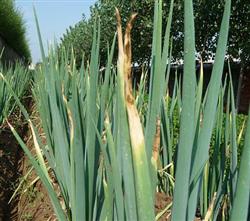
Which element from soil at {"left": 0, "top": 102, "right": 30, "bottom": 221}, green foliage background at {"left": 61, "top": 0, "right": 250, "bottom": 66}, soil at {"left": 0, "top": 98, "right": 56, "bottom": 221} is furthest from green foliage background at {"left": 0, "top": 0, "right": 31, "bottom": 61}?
soil at {"left": 0, "top": 98, "right": 56, "bottom": 221}

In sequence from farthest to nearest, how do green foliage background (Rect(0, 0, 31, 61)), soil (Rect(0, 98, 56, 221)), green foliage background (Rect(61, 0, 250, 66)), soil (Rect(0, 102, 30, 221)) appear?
green foliage background (Rect(0, 0, 31, 61))
green foliage background (Rect(61, 0, 250, 66))
soil (Rect(0, 102, 30, 221))
soil (Rect(0, 98, 56, 221))

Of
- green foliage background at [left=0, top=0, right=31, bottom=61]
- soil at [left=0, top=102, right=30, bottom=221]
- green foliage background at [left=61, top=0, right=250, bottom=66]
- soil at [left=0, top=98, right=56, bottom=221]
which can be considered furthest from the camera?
green foliage background at [left=0, top=0, right=31, bottom=61]

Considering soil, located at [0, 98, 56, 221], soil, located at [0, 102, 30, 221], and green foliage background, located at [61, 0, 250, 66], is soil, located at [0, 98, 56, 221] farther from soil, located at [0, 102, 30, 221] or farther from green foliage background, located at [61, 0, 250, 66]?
green foliage background, located at [61, 0, 250, 66]

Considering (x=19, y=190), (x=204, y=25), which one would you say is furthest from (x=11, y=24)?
(x=19, y=190)

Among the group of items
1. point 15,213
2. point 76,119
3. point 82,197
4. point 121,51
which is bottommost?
point 15,213

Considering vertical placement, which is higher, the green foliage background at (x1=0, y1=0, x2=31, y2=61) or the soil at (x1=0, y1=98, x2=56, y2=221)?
the green foliage background at (x1=0, y1=0, x2=31, y2=61)

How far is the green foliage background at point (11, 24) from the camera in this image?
1448cm

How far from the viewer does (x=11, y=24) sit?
1573 cm

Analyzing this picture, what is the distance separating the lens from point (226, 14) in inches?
21.6

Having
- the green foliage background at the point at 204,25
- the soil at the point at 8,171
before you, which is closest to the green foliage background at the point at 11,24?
the green foliage background at the point at 204,25

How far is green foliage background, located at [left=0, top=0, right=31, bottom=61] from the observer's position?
14.5m

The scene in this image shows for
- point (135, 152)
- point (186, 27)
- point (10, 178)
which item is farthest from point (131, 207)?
point (10, 178)

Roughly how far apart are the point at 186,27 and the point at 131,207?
246 millimetres

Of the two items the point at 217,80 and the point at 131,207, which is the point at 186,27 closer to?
the point at 217,80
